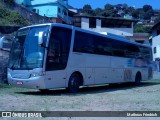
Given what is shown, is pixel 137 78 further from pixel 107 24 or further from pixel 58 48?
pixel 107 24

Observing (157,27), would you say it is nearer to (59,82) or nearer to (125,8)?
(59,82)

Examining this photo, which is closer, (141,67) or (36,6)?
(141,67)

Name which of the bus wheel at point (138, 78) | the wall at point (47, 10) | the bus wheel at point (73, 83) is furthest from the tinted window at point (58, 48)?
the wall at point (47, 10)

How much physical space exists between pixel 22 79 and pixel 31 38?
1.79 meters

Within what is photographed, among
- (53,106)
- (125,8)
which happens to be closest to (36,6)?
(53,106)

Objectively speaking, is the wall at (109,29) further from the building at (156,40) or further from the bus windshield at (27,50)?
the bus windshield at (27,50)

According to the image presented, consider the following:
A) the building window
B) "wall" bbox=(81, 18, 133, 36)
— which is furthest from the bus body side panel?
the building window

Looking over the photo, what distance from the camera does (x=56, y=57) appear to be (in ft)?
47.3

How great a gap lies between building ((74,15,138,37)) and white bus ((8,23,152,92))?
126 ft

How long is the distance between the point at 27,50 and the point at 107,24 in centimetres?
4589

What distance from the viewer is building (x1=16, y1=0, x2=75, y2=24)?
62.3 meters

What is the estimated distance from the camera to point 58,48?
1454cm

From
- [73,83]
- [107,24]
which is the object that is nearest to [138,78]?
[73,83]

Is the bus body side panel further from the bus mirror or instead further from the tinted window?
the bus mirror
